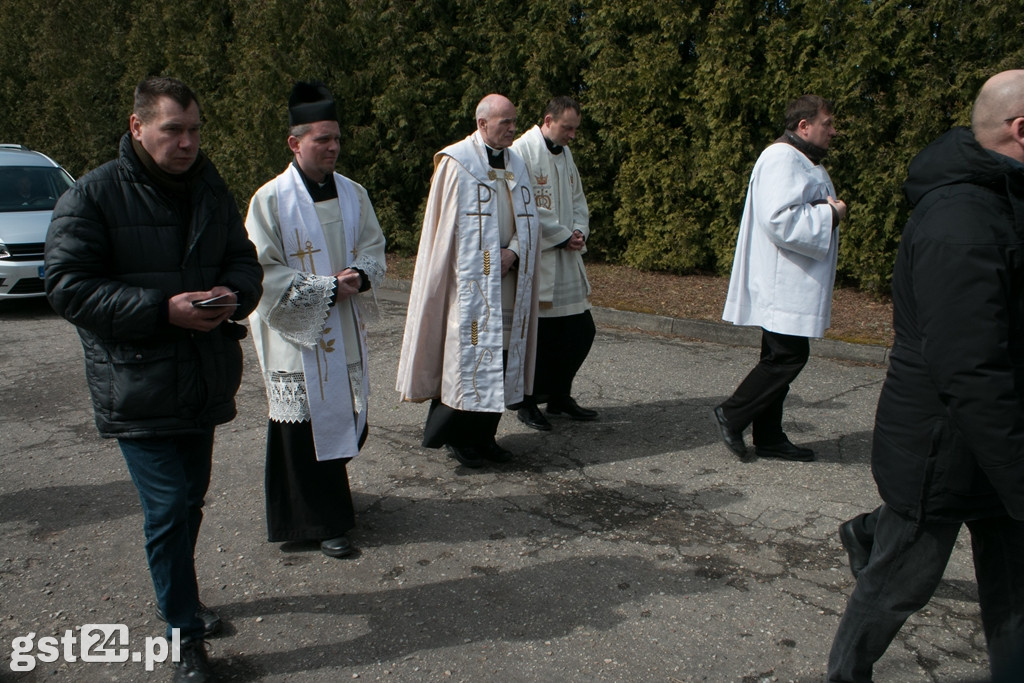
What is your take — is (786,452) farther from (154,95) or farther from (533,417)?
(154,95)

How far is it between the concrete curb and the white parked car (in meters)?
5.70

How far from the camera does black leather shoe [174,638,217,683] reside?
3029mm

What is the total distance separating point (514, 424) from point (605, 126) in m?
6.28

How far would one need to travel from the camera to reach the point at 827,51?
923 centimetres

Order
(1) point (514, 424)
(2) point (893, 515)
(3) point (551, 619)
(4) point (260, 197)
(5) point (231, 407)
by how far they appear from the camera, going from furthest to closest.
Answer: (1) point (514, 424) → (4) point (260, 197) → (3) point (551, 619) → (5) point (231, 407) → (2) point (893, 515)

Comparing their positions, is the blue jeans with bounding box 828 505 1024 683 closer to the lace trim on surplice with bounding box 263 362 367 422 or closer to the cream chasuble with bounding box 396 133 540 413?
the lace trim on surplice with bounding box 263 362 367 422

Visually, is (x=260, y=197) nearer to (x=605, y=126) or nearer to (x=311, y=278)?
→ (x=311, y=278)

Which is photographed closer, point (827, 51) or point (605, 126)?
point (827, 51)

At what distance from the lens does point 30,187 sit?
10922mm

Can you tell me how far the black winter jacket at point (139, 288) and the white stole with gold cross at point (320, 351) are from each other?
2.52 ft

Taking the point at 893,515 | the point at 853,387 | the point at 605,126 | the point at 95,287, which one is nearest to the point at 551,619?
the point at 893,515

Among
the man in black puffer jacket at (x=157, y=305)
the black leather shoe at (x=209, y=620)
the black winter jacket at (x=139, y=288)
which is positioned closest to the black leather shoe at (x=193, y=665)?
the man in black puffer jacket at (x=157, y=305)

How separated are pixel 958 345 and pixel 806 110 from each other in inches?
110

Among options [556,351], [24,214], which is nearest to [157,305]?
[556,351]
